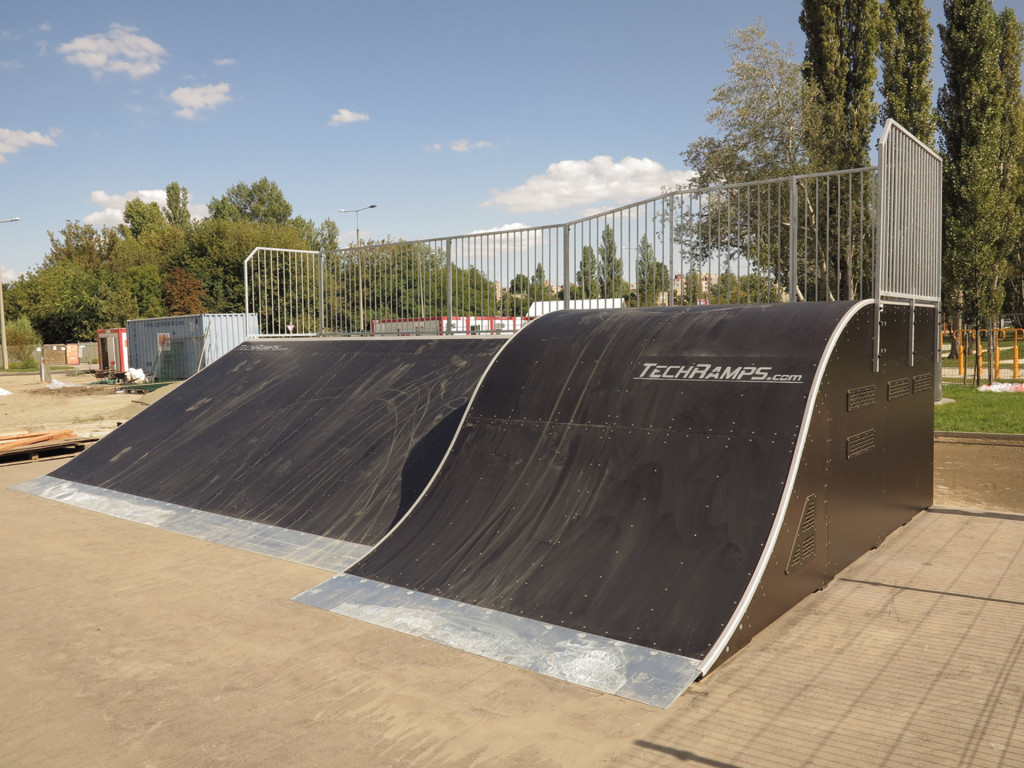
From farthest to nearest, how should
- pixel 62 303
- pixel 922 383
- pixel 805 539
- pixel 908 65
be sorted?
pixel 62 303, pixel 908 65, pixel 922 383, pixel 805 539

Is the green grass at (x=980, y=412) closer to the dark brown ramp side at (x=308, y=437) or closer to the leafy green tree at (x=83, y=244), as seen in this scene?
the dark brown ramp side at (x=308, y=437)

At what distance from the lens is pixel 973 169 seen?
23297 mm

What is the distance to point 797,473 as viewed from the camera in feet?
16.1

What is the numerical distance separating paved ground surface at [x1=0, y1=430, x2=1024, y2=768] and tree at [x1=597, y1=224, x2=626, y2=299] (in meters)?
4.85

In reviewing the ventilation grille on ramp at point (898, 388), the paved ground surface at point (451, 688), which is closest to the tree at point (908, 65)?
the ventilation grille on ramp at point (898, 388)

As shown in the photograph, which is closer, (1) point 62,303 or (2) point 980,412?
(2) point 980,412

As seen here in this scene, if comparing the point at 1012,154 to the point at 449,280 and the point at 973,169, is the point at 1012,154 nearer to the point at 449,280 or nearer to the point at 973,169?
the point at 973,169

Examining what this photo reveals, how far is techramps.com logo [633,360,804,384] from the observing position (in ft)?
17.9

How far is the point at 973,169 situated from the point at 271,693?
86.4ft

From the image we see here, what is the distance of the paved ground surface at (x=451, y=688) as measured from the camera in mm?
3441

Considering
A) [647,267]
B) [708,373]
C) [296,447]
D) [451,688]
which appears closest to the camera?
[451,688]

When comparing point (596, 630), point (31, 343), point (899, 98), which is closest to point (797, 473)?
point (596, 630)

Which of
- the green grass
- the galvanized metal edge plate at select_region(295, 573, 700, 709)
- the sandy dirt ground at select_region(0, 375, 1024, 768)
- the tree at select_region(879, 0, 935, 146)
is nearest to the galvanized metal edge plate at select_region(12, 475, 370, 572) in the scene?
the sandy dirt ground at select_region(0, 375, 1024, 768)

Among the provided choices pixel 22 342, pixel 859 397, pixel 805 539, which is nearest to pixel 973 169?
pixel 859 397
